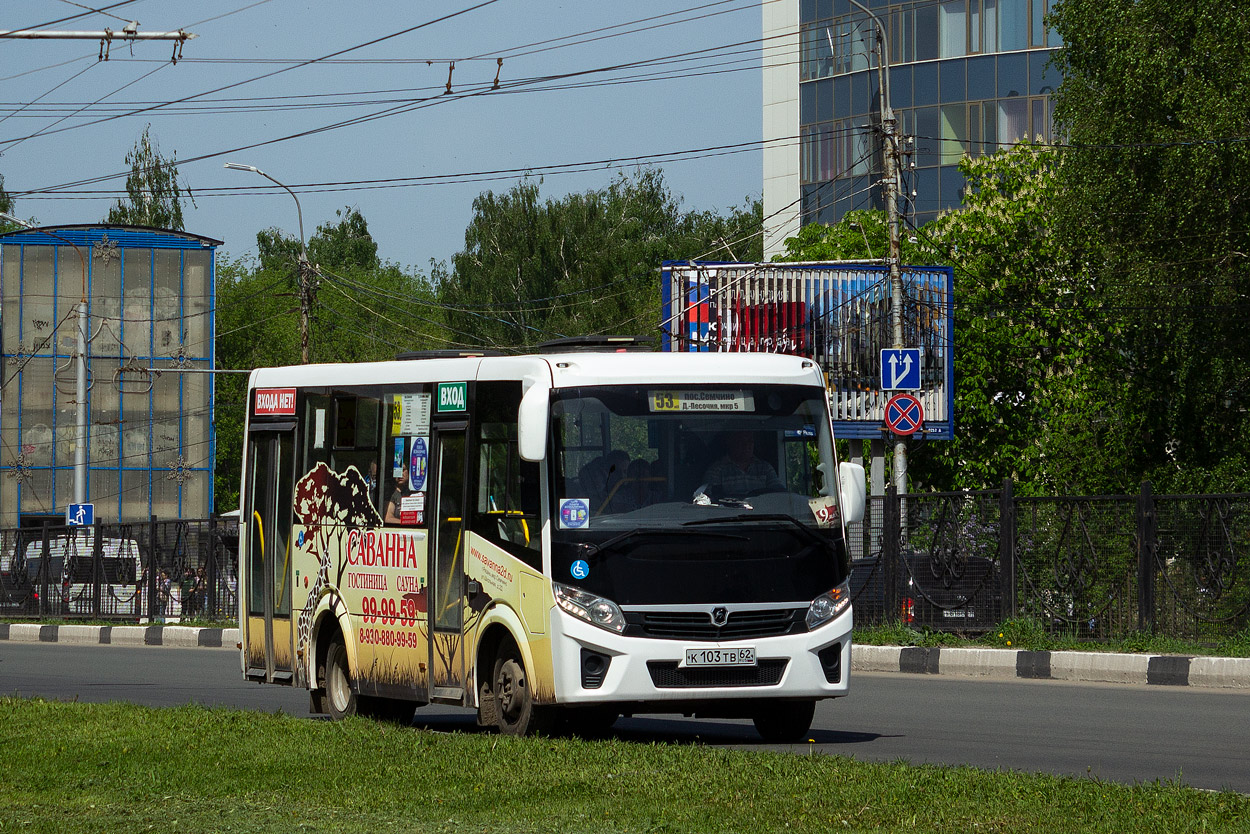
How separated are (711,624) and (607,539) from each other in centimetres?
83

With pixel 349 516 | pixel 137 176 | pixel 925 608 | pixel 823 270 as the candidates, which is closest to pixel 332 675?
pixel 349 516

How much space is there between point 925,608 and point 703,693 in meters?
10.4

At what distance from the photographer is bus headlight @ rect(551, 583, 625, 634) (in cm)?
1062

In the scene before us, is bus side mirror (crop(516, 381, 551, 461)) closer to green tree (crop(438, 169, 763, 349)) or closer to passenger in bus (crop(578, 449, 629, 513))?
passenger in bus (crop(578, 449, 629, 513))

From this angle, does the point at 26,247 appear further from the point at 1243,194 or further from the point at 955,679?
the point at 955,679

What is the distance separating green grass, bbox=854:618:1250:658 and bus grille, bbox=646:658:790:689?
779cm

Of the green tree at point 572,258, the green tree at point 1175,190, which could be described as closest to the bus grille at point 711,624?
the green tree at point 1175,190

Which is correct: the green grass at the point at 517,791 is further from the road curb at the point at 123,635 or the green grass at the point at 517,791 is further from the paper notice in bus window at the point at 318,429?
the road curb at the point at 123,635

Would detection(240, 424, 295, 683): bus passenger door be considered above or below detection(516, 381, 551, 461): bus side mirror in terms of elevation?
below

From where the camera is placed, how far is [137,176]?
82438mm

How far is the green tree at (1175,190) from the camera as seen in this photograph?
31672 millimetres

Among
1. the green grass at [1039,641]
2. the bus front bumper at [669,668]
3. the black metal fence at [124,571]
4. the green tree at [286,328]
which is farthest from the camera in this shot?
the green tree at [286,328]

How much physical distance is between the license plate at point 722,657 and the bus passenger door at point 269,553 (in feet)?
13.8

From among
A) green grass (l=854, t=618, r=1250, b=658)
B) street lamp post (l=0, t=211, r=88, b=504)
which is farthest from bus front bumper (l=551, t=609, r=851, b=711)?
street lamp post (l=0, t=211, r=88, b=504)
